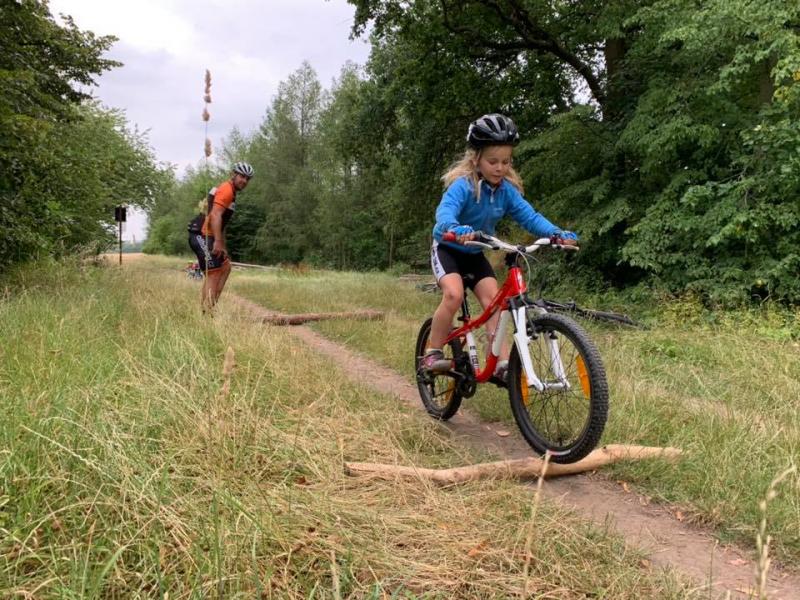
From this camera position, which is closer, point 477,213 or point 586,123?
point 477,213

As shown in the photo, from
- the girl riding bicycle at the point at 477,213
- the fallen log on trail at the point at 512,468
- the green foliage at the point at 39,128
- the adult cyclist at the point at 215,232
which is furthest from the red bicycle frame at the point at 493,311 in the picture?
the green foliage at the point at 39,128

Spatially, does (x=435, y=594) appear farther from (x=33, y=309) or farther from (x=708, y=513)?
(x=33, y=309)

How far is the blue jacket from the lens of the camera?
3510 mm

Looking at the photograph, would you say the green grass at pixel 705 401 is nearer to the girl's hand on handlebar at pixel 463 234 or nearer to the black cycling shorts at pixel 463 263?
the black cycling shorts at pixel 463 263

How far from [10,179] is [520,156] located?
26.8 ft

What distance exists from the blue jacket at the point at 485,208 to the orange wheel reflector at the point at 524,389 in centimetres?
94

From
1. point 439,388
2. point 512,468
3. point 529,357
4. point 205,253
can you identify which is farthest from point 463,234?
point 205,253

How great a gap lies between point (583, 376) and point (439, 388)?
158 cm

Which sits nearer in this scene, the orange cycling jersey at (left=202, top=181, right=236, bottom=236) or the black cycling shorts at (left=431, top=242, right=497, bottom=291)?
Answer: the black cycling shorts at (left=431, top=242, right=497, bottom=291)

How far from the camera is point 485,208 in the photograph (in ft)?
12.0

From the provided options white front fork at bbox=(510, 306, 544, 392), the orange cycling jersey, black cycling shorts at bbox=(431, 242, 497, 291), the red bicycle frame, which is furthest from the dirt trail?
the orange cycling jersey

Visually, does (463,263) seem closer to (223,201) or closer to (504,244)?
(504,244)

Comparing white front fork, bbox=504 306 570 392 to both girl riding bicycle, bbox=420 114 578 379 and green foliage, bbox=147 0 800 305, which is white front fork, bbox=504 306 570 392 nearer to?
girl riding bicycle, bbox=420 114 578 379

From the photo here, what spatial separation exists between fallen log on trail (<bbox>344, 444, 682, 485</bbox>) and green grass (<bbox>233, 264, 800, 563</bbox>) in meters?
0.07
